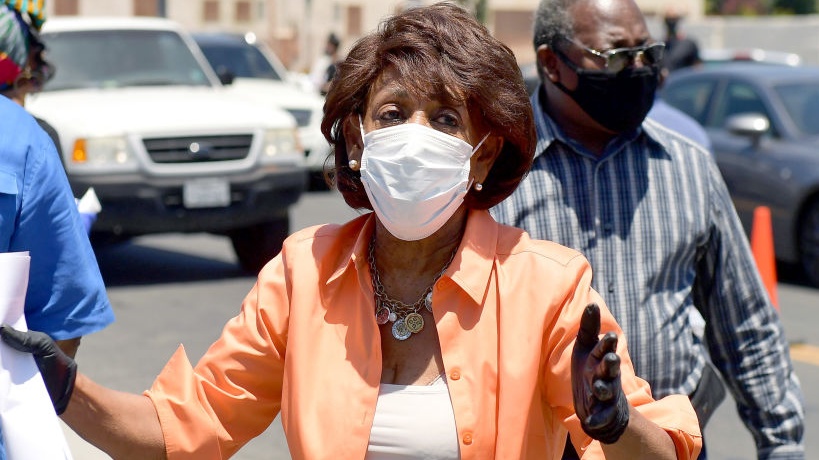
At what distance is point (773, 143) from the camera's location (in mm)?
10938

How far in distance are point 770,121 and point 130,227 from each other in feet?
17.0

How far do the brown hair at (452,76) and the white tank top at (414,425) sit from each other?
450 millimetres

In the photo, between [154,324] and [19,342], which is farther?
[154,324]

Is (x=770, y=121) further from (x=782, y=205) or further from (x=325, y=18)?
(x=325, y=18)

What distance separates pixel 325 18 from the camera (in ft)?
154

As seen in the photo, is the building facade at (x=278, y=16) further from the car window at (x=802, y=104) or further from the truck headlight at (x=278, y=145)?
the truck headlight at (x=278, y=145)

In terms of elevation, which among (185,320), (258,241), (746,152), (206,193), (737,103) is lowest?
(258,241)

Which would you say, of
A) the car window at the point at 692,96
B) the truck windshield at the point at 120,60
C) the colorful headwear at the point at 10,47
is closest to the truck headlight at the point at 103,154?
the truck windshield at the point at 120,60

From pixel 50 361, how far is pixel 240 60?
15084 mm

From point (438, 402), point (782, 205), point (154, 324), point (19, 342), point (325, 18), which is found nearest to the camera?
point (19, 342)

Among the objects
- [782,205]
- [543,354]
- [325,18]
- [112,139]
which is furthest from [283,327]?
[325,18]

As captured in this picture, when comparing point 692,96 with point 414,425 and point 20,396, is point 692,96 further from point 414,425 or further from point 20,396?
point 20,396

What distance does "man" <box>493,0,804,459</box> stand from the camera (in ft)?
11.2

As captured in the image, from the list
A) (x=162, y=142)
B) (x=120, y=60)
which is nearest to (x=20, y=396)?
(x=162, y=142)
